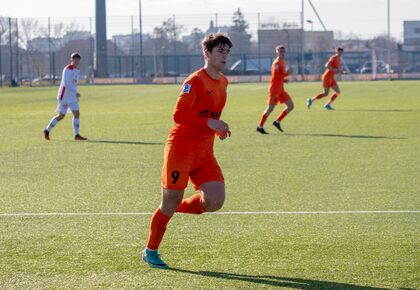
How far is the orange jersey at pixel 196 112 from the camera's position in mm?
7133

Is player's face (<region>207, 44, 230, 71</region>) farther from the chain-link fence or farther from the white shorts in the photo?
the chain-link fence

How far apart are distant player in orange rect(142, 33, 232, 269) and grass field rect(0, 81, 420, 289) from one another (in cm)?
44

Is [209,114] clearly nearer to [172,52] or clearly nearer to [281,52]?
[281,52]

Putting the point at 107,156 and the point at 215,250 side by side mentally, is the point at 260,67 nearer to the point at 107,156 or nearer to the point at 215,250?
the point at 107,156

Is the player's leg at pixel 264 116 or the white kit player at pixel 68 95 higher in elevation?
the white kit player at pixel 68 95

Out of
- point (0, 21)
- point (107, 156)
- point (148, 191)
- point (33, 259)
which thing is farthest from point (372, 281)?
point (0, 21)

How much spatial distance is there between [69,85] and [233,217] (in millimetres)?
11129

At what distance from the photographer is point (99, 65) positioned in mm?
76438

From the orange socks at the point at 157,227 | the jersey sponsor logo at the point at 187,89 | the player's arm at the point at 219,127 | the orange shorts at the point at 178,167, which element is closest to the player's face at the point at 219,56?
the jersey sponsor logo at the point at 187,89

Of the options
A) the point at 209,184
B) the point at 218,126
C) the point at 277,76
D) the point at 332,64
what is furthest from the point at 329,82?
the point at 218,126

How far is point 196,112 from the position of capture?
23.6 feet

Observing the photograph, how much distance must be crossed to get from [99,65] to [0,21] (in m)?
10.0

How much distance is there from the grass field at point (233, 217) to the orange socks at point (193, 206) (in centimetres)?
36

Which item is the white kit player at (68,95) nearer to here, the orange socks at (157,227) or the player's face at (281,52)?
the player's face at (281,52)
